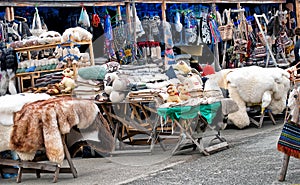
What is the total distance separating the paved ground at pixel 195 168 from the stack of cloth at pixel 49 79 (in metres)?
1.75

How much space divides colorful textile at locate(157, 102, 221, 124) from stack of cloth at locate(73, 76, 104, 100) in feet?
5.72

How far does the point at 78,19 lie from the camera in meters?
16.5

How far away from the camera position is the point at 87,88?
10.9 m

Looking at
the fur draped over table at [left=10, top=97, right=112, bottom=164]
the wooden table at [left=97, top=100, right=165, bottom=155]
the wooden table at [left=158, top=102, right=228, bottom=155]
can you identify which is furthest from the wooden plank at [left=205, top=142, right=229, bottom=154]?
the fur draped over table at [left=10, top=97, right=112, bottom=164]

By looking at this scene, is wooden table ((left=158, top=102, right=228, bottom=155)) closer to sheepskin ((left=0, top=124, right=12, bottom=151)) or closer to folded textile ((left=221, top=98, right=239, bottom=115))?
folded textile ((left=221, top=98, right=239, bottom=115))

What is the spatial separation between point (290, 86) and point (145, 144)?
296 cm

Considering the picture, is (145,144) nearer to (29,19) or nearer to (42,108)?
(42,108)

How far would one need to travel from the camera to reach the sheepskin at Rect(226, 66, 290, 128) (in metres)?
11.5

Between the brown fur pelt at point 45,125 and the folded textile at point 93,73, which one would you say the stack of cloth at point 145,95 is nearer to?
the folded textile at point 93,73

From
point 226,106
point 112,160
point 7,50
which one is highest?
point 7,50

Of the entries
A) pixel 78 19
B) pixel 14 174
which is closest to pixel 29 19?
pixel 78 19

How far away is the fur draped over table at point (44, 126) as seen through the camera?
25.9 ft

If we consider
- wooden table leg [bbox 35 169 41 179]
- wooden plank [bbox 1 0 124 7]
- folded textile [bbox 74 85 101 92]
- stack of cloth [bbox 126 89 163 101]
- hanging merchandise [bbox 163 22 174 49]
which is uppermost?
wooden plank [bbox 1 0 124 7]

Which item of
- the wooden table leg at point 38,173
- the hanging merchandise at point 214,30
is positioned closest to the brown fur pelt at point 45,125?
the wooden table leg at point 38,173
